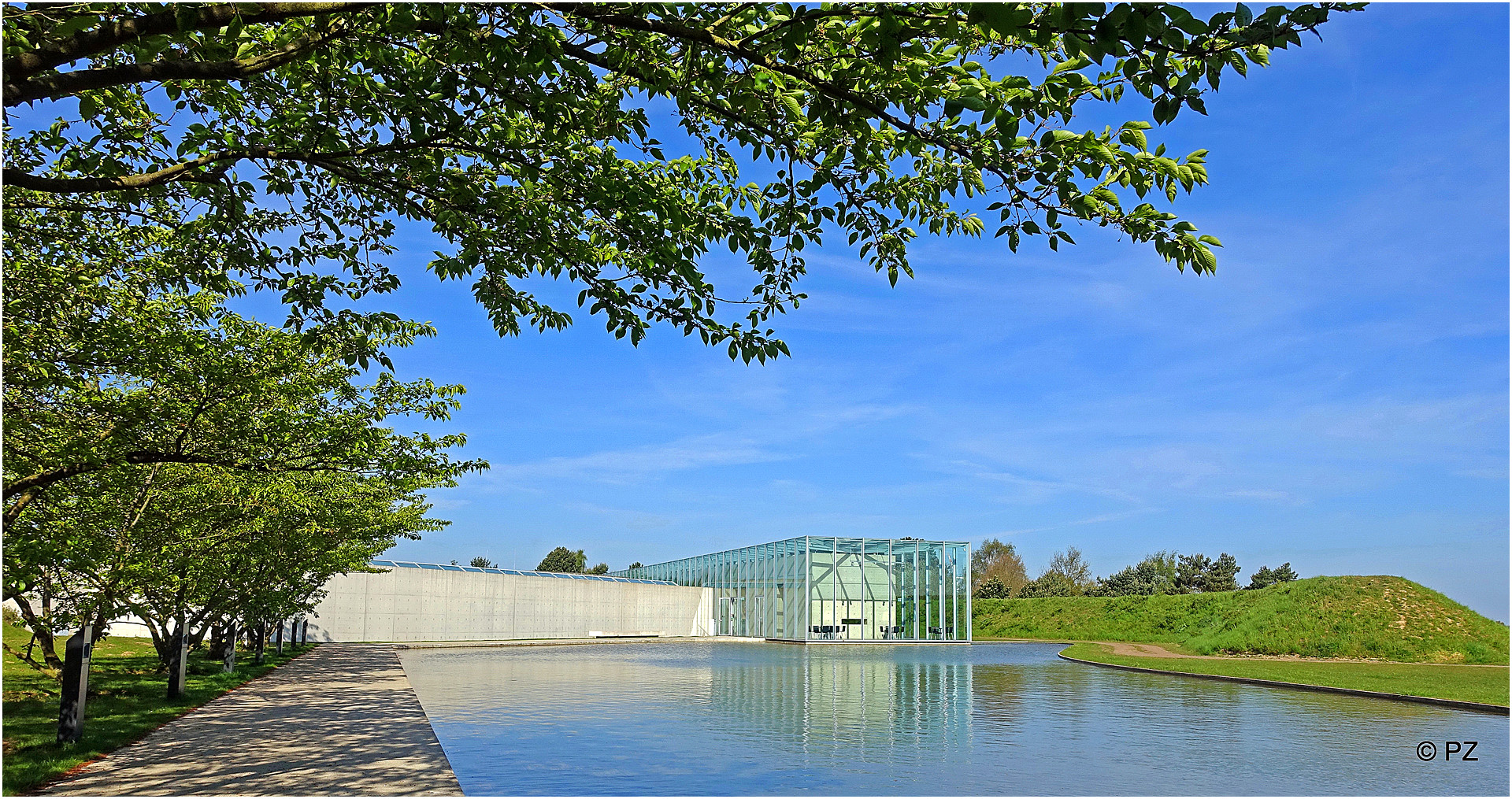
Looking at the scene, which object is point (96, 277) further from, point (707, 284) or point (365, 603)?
point (365, 603)

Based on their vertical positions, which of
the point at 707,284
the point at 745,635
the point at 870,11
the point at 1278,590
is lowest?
the point at 745,635

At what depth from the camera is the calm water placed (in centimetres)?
923

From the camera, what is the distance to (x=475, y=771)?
9555mm

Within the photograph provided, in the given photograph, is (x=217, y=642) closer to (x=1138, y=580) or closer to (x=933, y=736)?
(x=933, y=736)

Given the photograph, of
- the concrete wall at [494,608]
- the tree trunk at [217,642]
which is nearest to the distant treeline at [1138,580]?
the concrete wall at [494,608]

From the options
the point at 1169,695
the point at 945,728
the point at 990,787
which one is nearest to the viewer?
the point at 990,787

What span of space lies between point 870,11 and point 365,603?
4663cm

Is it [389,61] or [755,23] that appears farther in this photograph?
[389,61]

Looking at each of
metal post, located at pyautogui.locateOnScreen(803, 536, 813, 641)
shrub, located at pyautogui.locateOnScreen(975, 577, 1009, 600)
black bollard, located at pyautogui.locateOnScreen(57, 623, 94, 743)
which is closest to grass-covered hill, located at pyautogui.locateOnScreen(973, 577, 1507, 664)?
metal post, located at pyautogui.locateOnScreen(803, 536, 813, 641)

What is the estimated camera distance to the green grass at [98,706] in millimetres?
9406

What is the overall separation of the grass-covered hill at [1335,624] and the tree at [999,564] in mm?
39557

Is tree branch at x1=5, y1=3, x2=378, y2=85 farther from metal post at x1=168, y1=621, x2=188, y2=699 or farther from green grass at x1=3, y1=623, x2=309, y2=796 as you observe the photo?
metal post at x1=168, y1=621, x2=188, y2=699

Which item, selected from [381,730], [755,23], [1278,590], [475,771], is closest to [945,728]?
[475,771]

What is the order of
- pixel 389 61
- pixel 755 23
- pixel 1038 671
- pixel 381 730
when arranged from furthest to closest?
1. pixel 1038 671
2. pixel 381 730
3. pixel 389 61
4. pixel 755 23
